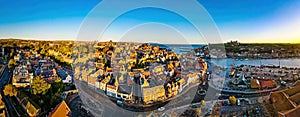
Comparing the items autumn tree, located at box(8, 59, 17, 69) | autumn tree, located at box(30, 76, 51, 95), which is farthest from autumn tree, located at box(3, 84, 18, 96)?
autumn tree, located at box(8, 59, 17, 69)

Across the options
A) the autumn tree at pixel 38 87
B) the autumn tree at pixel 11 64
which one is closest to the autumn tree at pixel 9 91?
the autumn tree at pixel 38 87

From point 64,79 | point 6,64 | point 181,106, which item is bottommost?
point 181,106

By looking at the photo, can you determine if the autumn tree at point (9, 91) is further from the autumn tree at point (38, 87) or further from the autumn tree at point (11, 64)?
the autumn tree at point (11, 64)

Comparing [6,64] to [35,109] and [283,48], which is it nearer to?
[35,109]

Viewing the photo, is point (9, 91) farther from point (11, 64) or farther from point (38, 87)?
point (11, 64)

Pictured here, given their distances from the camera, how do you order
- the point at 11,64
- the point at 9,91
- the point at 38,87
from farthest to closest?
the point at 11,64, the point at 38,87, the point at 9,91

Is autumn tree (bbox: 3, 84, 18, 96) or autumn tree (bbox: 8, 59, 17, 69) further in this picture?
autumn tree (bbox: 8, 59, 17, 69)

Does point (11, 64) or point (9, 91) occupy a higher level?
point (11, 64)

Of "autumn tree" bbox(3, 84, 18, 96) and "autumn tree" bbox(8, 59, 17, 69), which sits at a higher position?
"autumn tree" bbox(8, 59, 17, 69)

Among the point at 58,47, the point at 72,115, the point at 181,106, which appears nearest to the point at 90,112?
the point at 72,115

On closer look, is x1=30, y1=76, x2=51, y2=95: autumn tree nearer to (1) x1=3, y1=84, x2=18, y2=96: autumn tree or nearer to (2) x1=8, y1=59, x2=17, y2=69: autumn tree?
(1) x1=3, y1=84, x2=18, y2=96: autumn tree

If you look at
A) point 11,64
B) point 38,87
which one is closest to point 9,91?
point 38,87
